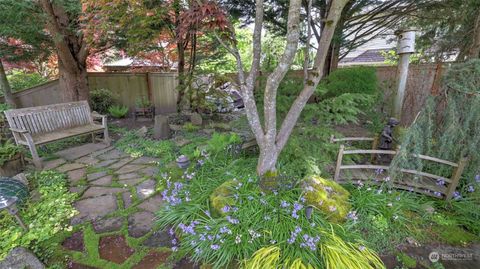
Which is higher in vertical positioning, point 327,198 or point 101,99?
point 101,99

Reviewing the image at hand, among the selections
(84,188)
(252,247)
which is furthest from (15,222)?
(252,247)

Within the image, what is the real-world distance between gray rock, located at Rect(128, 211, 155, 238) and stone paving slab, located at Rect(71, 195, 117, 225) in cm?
32

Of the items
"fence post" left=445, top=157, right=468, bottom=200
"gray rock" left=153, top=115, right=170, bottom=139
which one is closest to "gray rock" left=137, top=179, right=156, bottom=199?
"gray rock" left=153, top=115, right=170, bottom=139

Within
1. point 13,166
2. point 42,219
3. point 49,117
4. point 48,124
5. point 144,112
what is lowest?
point 42,219

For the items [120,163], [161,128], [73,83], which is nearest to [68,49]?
[73,83]

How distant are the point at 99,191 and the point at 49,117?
217cm

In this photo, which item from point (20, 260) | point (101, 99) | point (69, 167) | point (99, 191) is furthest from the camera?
point (101, 99)

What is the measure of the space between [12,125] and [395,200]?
525 centimetres

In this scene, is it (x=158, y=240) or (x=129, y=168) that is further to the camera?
(x=129, y=168)

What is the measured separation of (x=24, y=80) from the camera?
705 centimetres

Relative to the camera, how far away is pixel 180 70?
6320 mm

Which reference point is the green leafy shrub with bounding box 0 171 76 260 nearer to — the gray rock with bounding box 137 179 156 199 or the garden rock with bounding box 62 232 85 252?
the garden rock with bounding box 62 232 85 252

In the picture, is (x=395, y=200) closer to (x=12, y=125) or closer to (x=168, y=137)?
(x=168, y=137)

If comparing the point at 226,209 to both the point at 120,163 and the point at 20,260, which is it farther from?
the point at 120,163
